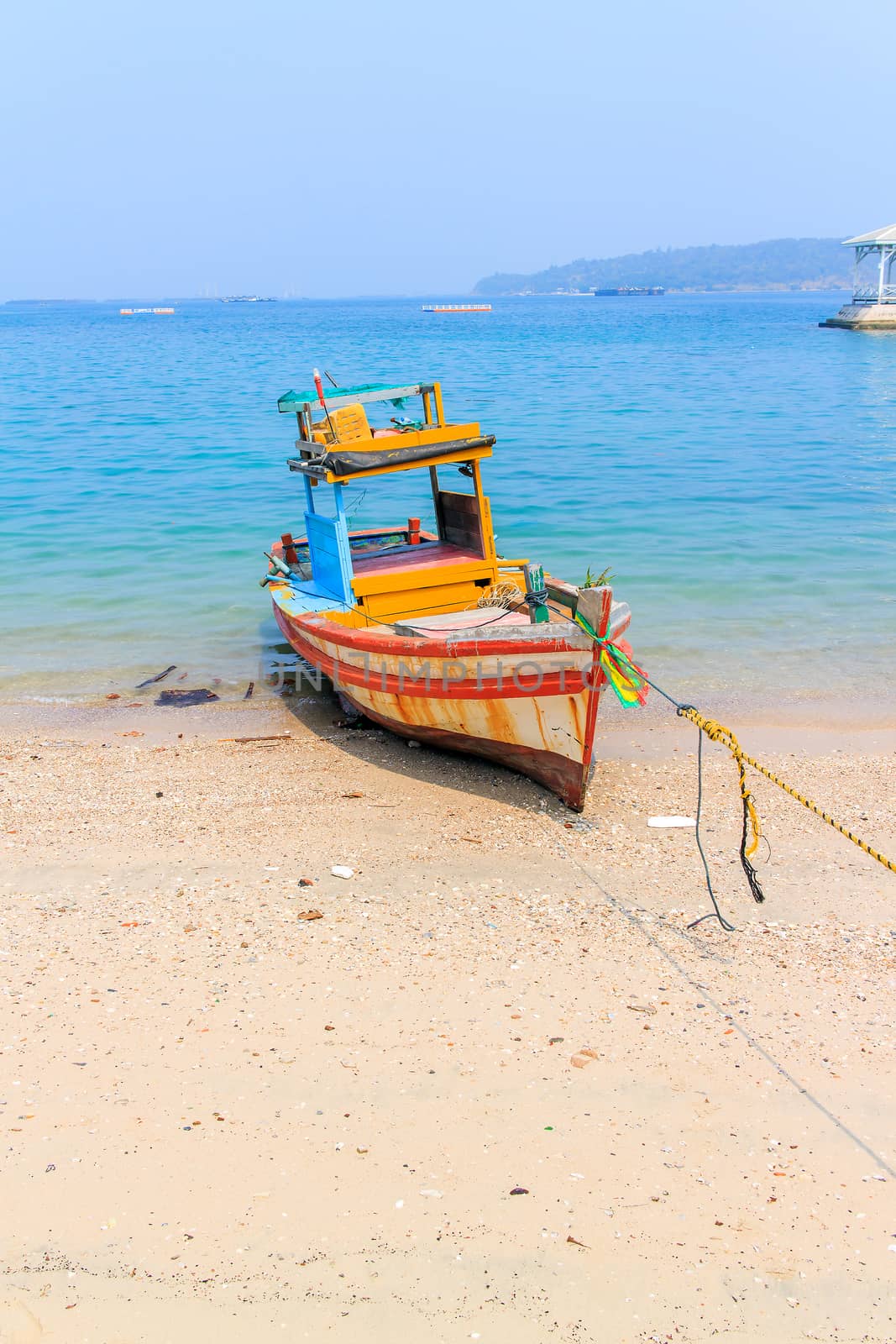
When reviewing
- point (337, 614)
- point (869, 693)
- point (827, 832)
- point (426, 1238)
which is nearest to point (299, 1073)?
point (426, 1238)

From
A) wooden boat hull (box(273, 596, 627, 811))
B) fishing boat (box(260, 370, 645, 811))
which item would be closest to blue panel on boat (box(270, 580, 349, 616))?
fishing boat (box(260, 370, 645, 811))

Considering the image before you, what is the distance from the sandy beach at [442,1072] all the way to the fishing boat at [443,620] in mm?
726

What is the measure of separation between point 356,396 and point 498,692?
3690 millimetres

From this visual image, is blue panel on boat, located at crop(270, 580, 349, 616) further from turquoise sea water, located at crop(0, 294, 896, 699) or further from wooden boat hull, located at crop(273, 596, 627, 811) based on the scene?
turquoise sea water, located at crop(0, 294, 896, 699)

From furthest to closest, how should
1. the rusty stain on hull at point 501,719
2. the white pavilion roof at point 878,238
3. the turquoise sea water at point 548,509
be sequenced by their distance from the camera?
the white pavilion roof at point 878,238
the turquoise sea water at point 548,509
the rusty stain on hull at point 501,719

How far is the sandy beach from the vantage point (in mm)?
4281

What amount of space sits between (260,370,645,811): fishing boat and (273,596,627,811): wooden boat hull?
1 centimetres

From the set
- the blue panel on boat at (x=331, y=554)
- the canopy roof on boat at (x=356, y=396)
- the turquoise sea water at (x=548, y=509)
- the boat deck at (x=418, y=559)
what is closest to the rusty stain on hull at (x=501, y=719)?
the blue panel on boat at (x=331, y=554)

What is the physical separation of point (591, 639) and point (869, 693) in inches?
212

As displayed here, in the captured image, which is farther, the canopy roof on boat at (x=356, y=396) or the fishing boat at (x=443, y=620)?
the canopy roof on boat at (x=356, y=396)

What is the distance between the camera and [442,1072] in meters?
5.47

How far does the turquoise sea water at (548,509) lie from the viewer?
13.8 metres

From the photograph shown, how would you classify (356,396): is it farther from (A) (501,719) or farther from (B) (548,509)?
(B) (548,509)

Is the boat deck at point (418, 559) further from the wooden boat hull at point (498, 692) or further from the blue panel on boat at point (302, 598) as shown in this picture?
the wooden boat hull at point (498, 692)
